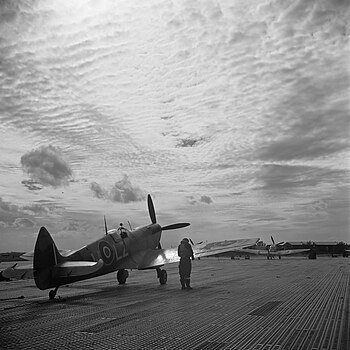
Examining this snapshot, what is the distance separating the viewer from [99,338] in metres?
6.73

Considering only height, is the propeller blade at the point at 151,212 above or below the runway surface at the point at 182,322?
above

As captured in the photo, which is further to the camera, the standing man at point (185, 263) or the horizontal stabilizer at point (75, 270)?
the standing man at point (185, 263)

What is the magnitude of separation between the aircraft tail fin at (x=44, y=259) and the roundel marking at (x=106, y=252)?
2763 mm

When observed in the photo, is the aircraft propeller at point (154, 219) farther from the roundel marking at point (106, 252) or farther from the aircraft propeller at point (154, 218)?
the roundel marking at point (106, 252)

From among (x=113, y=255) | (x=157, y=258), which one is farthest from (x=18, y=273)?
(x=157, y=258)

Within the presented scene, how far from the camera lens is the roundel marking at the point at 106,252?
1605cm

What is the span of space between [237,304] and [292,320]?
253 cm

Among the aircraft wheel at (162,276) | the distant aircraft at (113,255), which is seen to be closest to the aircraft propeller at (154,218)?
the distant aircraft at (113,255)

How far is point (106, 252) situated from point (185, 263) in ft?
10.8

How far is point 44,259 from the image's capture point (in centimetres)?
1311

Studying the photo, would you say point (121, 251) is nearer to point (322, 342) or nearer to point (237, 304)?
point (237, 304)

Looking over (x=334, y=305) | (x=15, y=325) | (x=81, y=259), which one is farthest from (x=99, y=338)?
(x=81, y=259)

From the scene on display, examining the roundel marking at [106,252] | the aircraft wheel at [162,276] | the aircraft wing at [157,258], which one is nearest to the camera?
the roundel marking at [106,252]

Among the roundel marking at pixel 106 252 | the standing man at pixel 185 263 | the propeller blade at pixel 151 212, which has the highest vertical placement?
the propeller blade at pixel 151 212
